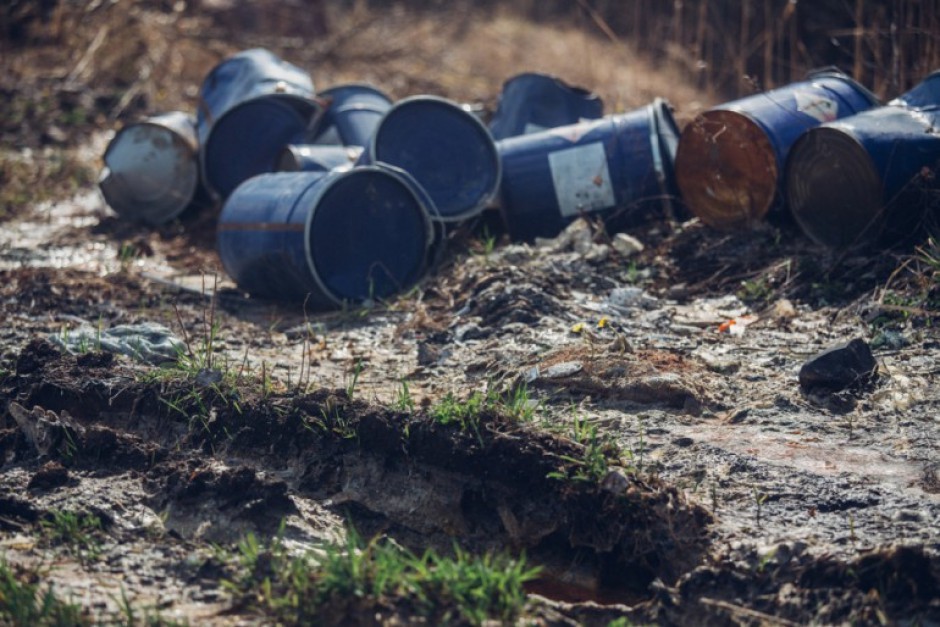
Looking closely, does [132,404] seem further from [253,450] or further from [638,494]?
[638,494]

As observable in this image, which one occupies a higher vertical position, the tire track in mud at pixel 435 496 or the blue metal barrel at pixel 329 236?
the blue metal barrel at pixel 329 236

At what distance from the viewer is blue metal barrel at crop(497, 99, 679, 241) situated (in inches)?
209

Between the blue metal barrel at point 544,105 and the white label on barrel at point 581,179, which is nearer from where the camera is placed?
the white label on barrel at point 581,179

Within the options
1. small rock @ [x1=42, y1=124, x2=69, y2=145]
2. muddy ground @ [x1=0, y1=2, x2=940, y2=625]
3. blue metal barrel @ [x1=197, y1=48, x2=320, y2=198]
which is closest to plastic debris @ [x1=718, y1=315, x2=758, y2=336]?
muddy ground @ [x1=0, y1=2, x2=940, y2=625]

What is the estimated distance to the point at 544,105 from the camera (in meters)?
6.14

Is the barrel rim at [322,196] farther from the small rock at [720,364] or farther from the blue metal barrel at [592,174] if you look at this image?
the small rock at [720,364]

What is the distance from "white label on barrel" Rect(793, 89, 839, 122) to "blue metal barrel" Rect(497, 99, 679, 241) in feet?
2.29

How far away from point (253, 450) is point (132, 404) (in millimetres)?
483

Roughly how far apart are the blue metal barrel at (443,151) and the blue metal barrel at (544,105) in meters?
0.76

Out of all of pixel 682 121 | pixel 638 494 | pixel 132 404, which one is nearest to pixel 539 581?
pixel 638 494

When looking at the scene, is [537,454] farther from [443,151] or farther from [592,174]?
[443,151]

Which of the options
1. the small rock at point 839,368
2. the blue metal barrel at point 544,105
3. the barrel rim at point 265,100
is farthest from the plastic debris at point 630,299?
the barrel rim at point 265,100

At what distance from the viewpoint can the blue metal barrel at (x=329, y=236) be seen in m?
4.67

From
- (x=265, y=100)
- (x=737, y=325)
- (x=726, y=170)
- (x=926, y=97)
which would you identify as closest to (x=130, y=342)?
(x=737, y=325)
